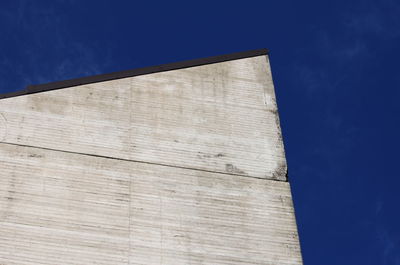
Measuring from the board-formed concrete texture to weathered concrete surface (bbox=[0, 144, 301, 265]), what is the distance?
36mm

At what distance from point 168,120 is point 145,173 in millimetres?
2864

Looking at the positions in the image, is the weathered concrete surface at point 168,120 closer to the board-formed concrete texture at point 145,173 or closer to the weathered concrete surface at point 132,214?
the board-formed concrete texture at point 145,173

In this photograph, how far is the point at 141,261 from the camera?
896 inches

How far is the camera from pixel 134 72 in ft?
91.4

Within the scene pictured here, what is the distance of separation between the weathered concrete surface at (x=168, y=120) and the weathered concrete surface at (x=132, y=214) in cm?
66

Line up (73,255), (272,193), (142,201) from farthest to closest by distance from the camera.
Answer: (272,193)
(142,201)
(73,255)

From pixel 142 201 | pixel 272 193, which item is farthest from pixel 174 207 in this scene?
pixel 272 193

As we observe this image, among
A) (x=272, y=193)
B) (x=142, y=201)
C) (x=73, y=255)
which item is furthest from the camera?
(x=272, y=193)

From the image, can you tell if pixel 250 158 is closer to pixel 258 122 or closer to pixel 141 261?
pixel 258 122

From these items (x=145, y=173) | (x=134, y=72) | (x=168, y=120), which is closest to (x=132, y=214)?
(x=145, y=173)

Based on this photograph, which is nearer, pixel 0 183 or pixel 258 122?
pixel 0 183

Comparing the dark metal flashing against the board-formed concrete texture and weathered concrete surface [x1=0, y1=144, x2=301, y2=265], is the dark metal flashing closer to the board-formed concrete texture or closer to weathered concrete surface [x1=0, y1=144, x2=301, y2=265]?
the board-formed concrete texture

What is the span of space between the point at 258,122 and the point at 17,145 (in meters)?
9.47

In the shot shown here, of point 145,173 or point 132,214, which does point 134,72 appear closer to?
point 145,173
